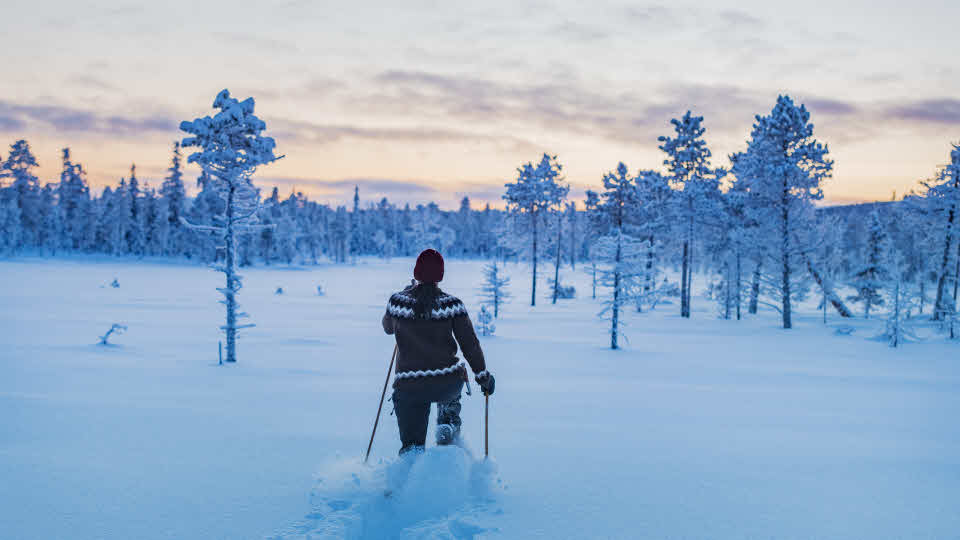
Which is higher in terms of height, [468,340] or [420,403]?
[468,340]

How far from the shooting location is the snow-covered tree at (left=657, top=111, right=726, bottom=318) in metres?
31.4

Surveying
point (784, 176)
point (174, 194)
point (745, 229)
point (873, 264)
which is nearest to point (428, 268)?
point (784, 176)

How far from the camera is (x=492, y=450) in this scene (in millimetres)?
6273

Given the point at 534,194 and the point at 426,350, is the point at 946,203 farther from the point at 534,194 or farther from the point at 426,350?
the point at 426,350

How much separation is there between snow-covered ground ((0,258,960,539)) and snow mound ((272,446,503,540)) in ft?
0.06

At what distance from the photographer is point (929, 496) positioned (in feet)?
17.1

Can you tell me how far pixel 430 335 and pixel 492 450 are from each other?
2.43 metres

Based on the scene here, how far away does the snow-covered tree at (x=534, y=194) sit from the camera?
4088cm

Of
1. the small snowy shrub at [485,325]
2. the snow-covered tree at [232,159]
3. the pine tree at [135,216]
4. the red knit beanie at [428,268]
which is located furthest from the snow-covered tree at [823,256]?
the pine tree at [135,216]

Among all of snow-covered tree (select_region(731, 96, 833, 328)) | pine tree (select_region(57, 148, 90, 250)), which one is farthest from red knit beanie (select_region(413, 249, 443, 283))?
pine tree (select_region(57, 148, 90, 250))

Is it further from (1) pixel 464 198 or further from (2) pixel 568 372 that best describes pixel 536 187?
(1) pixel 464 198

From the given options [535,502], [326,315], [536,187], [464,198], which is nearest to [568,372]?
[535,502]

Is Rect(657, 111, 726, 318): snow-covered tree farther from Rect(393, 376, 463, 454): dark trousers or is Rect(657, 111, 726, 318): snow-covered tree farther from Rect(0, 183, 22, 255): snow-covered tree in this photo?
Rect(0, 183, 22, 255): snow-covered tree

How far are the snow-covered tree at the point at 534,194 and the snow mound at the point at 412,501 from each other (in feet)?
116
